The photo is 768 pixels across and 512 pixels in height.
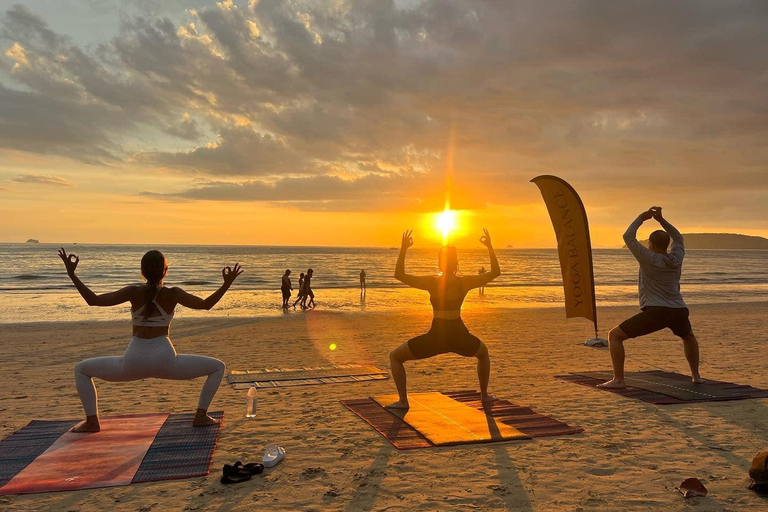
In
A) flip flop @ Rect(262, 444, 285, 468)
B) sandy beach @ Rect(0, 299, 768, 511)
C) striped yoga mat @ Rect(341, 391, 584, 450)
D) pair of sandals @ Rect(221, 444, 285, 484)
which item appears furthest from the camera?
striped yoga mat @ Rect(341, 391, 584, 450)

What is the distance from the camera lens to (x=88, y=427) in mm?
6570

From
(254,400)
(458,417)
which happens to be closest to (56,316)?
(254,400)

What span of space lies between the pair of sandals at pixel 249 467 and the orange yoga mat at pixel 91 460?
828 mm

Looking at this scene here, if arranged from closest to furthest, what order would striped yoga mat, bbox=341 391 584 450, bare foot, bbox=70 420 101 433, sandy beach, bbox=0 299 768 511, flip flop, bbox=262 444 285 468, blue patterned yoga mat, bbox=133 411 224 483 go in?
1. sandy beach, bbox=0 299 768 511
2. blue patterned yoga mat, bbox=133 411 224 483
3. flip flop, bbox=262 444 285 468
4. striped yoga mat, bbox=341 391 584 450
5. bare foot, bbox=70 420 101 433

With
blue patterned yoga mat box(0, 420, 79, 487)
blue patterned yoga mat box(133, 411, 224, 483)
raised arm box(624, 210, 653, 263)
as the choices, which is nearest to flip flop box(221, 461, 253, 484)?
blue patterned yoga mat box(133, 411, 224, 483)

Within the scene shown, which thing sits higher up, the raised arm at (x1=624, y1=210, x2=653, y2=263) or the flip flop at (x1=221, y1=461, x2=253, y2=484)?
the raised arm at (x1=624, y1=210, x2=653, y2=263)

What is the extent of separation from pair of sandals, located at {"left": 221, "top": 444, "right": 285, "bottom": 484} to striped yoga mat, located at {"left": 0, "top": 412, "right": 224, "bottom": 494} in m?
0.32

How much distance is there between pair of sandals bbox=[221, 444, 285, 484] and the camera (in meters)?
5.16

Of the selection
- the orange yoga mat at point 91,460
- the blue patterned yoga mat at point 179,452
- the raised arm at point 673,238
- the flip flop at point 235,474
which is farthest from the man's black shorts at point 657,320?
the orange yoga mat at point 91,460

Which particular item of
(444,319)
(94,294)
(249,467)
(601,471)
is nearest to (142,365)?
(94,294)

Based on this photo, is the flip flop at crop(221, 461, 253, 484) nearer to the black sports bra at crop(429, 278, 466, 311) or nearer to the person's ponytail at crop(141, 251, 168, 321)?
the person's ponytail at crop(141, 251, 168, 321)

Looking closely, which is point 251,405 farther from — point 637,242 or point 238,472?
point 637,242

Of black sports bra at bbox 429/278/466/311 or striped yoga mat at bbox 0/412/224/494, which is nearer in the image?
striped yoga mat at bbox 0/412/224/494

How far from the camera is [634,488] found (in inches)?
198
